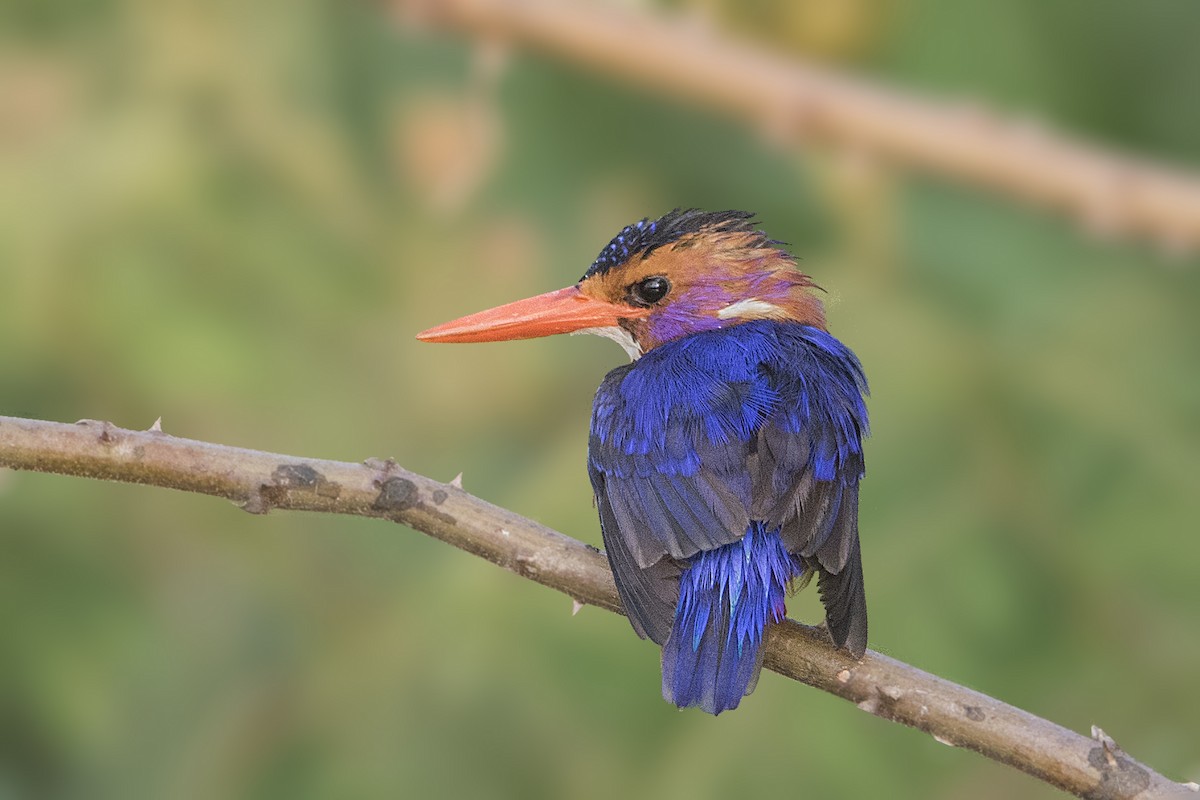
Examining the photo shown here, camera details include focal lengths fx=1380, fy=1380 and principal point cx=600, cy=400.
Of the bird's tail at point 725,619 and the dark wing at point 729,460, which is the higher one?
the dark wing at point 729,460

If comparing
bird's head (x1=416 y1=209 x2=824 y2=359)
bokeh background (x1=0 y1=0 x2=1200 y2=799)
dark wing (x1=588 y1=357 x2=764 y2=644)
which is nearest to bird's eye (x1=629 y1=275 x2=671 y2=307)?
bird's head (x1=416 y1=209 x2=824 y2=359)

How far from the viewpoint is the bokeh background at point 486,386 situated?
6.70 feet

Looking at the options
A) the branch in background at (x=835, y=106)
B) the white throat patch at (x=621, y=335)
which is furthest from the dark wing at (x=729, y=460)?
the branch in background at (x=835, y=106)

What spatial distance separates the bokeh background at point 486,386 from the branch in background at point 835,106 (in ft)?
0.11

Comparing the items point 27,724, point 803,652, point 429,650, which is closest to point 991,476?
point 429,650

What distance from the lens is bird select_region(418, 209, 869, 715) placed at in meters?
1.20

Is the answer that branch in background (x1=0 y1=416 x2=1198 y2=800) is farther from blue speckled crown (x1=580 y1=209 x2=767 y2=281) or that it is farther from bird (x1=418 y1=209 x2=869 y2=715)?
blue speckled crown (x1=580 y1=209 x2=767 y2=281)

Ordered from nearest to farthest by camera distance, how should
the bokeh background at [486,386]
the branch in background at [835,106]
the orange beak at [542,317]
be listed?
the orange beak at [542,317] < the bokeh background at [486,386] < the branch in background at [835,106]

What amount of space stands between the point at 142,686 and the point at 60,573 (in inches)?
8.3

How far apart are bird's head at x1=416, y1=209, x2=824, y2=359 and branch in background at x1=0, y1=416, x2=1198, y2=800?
16.5 inches

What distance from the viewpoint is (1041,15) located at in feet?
7.44

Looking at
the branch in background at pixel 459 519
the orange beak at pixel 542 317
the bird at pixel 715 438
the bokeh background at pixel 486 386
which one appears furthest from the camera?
the bokeh background at pixel 486 386

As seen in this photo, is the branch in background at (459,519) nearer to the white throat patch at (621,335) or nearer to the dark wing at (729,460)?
the dark wing at (729,460)

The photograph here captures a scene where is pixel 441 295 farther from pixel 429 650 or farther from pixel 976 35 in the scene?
pixel 976 35
